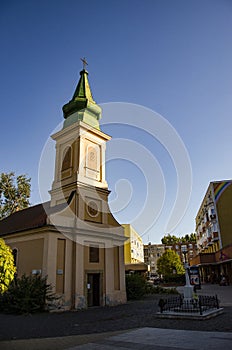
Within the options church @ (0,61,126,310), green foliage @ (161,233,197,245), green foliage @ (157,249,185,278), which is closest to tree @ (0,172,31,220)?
church @ (0,61,126,310)

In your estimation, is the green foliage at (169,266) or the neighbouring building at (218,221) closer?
the neighbouring building at (218,221)

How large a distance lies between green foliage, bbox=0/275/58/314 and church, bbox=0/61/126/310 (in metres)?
0.80

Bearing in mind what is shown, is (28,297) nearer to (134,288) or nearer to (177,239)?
(134,288)

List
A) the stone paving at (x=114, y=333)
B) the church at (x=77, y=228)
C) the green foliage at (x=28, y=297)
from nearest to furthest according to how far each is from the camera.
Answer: the stone paving at (x=114, y=333) → the green foliage at (x=28, y=297) → the church at (x=77, y=228)

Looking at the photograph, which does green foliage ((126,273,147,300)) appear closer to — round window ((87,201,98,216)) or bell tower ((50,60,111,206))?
round window ((87,201,98,216))

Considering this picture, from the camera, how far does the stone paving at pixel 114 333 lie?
896 cm

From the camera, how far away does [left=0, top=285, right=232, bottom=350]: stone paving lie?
8.96 metres

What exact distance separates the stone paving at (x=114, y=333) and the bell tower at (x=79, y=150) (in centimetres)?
1172

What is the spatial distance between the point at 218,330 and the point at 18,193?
38.2 metres

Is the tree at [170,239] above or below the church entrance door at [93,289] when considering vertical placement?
above

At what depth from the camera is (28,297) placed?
17.9 metres

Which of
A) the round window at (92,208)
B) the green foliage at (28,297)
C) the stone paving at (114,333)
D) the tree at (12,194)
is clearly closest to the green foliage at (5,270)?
the stone paving at (114,333)

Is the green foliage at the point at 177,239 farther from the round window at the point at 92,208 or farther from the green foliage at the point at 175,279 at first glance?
the round window at the point at 92,208

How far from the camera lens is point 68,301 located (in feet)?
65.4
